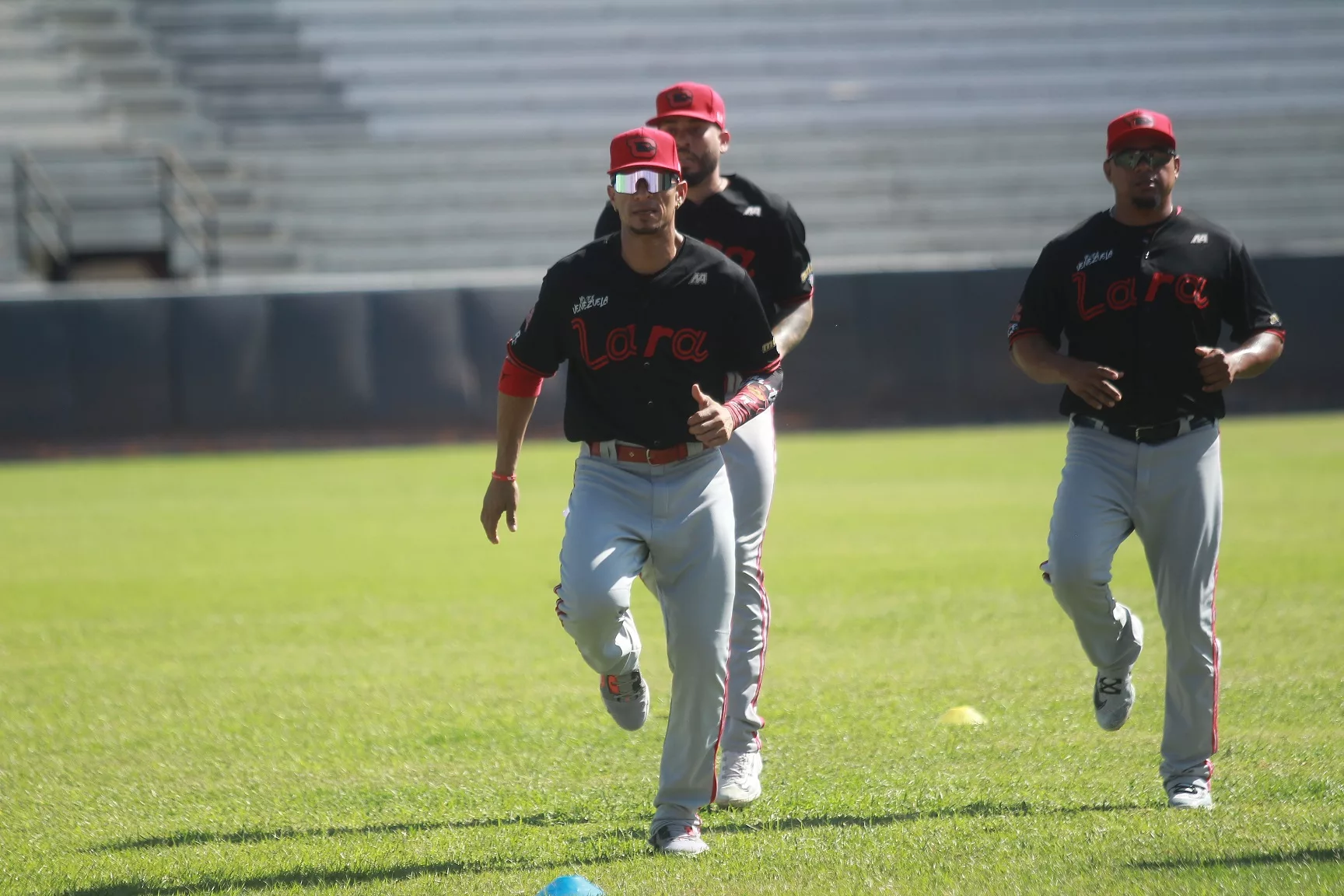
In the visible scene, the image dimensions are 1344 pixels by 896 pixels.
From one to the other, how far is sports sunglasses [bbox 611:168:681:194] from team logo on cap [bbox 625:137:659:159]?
0.14ft

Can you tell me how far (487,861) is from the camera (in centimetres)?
446

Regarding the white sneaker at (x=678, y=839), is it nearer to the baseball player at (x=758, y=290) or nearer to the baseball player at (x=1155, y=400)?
the baseball player at (x=758, y=290)

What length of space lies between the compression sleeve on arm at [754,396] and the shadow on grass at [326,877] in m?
1.34

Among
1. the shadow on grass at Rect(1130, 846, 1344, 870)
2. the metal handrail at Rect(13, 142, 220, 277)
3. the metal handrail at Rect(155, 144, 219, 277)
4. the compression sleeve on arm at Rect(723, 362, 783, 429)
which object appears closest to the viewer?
the shadow on grass at Rect(1130, 846, 1344, 870)

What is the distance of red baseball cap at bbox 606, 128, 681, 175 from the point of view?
4.54 meters

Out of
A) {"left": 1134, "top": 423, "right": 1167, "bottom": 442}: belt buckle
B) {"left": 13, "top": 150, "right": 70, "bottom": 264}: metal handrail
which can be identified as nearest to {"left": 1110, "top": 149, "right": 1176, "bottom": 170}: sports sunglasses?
{"left": 1134, "top": 423, "right": 1167, "bottom": 442}: belt buckle

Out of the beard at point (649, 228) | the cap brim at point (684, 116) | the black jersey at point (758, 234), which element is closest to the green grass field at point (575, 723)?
the black jersey at point (758, 234)

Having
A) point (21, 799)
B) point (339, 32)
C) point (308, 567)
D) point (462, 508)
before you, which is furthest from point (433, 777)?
point (339, 32)

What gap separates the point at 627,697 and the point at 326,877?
1123 millimetres

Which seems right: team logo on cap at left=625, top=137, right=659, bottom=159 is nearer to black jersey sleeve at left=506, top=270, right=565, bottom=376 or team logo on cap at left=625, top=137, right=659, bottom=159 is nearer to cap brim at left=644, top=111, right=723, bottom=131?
black jersey sleeve at left=506, top=270, right=565, bottom=376

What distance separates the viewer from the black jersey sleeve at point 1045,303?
5246mm

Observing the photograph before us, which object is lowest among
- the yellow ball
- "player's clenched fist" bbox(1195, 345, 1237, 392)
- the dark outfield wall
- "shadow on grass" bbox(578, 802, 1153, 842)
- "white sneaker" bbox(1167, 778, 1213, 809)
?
the dark outfield wall

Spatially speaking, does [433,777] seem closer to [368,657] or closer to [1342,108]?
[368,657]

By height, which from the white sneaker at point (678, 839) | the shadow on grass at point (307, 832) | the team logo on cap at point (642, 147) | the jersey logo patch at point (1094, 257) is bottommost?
the shadow on grass at point (307, 832)
